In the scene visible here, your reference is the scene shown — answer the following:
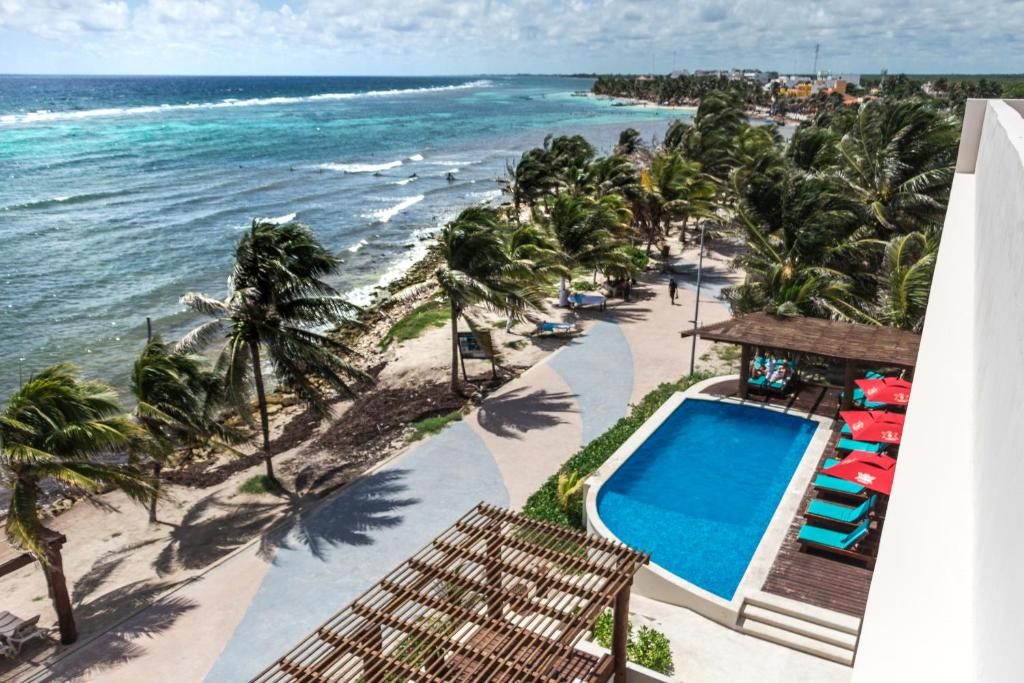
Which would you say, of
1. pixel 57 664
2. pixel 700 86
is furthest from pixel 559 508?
pixel 700 86

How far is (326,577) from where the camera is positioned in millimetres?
13633

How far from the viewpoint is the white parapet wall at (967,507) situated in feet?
9.87

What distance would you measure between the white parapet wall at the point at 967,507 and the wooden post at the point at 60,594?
42.4 ft

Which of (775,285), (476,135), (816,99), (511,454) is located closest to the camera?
(511,454)

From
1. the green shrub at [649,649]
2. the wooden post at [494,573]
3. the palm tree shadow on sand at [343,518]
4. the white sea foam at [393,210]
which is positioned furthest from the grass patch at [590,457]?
the white sea foam at [393,210]

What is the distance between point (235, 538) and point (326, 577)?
3400mm

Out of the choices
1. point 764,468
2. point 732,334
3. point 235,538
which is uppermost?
point 732,334

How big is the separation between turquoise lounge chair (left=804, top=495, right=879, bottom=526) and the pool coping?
586 millimetres

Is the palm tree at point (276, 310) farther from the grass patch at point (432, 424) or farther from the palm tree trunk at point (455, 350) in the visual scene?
the palm tree trunk at point (455, 350)

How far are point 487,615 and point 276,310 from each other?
10254 mm

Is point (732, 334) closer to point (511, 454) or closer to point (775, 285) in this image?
point (775, 285)

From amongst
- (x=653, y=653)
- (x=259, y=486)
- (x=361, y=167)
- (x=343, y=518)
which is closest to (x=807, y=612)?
(x=653, y=653)

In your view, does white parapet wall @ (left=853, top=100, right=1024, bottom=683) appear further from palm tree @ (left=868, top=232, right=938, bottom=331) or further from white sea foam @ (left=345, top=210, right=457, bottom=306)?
white sea foam @ (left=345, top=210, right=457, bottom=306)

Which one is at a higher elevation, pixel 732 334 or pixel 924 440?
pixel 924 440
